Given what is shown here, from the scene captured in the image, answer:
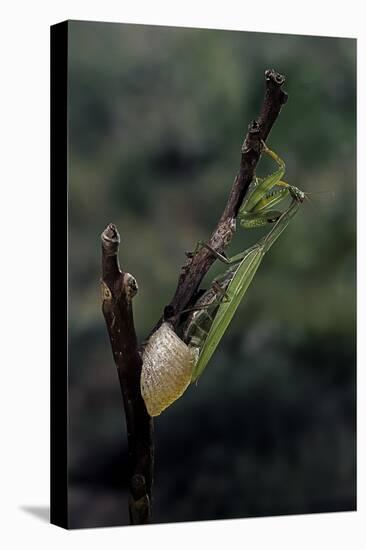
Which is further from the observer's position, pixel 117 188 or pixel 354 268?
pixel 354 268

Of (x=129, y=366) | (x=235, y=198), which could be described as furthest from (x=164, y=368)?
(x=235, y=198)

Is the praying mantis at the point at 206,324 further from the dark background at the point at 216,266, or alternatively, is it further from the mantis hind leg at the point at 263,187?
the dark background at the point at 216,266

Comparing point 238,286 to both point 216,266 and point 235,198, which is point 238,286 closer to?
point 216,266

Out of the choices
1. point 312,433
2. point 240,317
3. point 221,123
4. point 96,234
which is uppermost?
point 221,123

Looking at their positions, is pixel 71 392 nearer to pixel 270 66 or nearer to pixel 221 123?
pixel 221 123

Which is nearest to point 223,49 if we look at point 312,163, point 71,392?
point 312,163

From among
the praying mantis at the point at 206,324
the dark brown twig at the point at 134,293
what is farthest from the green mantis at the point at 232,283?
the dark brown twig at the point at 134,293

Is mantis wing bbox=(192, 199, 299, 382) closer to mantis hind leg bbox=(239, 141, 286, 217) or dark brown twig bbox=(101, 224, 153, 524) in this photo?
mantis hind leg bbox=(239, 141, 286, 217)
